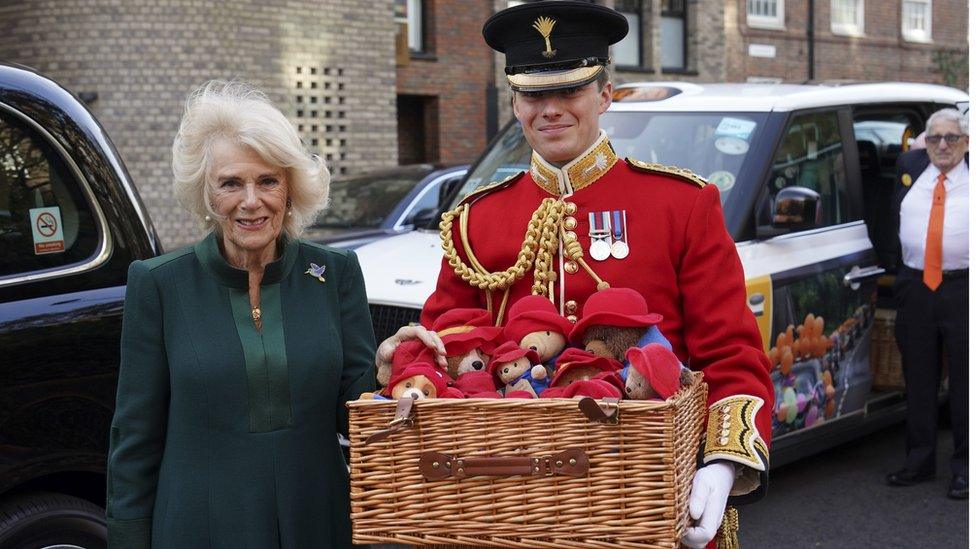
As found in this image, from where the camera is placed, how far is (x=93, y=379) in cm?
357

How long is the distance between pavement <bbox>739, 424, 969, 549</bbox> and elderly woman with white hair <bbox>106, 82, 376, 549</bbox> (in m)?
3.38

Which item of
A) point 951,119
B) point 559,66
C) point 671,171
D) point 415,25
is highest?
point 415,25

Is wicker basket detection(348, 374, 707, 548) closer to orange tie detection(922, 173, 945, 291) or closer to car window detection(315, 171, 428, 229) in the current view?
orange tie detection(922, 173, 945, 291)

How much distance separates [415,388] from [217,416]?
56cm

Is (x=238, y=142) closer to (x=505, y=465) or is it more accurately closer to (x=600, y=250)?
(x=600, y=250)

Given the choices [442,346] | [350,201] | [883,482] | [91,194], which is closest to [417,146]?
[350,201]

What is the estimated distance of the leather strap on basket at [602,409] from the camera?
2.13 meters

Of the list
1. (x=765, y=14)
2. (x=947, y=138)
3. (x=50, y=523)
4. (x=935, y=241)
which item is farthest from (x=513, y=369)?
(x=765, y=14)

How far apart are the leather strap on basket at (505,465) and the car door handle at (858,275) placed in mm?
4299

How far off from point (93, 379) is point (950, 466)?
193 inches

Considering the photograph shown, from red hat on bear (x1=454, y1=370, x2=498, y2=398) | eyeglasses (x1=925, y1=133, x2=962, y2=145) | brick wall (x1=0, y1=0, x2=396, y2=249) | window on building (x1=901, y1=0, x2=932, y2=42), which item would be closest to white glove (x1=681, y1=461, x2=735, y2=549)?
red hat on bear (x1=454, y1=370, x2=498, y2=398)

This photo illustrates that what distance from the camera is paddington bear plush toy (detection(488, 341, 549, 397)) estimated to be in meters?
2.46

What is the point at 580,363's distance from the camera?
7.99ft

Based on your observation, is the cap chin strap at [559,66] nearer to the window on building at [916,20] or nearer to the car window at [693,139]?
the car window at [693,139]
